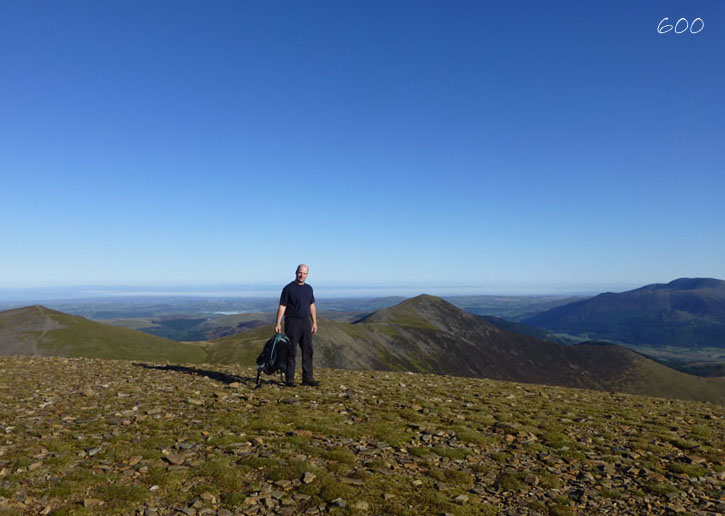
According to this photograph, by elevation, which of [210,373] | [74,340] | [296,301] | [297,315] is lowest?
[74,340]

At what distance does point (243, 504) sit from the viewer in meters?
8.16

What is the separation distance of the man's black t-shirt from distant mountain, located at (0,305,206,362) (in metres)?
127

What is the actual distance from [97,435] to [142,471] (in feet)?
12.1

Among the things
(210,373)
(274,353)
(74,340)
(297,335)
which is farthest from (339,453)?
(74,340)

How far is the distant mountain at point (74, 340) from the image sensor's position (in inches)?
5113

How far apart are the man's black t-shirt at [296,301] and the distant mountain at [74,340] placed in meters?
127

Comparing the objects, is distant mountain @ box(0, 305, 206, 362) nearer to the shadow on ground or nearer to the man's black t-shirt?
the shadow on ground

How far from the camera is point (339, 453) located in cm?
1095

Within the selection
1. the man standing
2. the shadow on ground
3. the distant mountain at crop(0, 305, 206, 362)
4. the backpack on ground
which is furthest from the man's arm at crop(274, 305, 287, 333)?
the distant mountain at crop(0, 305, 206, 362)

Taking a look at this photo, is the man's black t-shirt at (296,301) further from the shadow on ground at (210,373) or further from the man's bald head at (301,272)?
the shadow on ground at (210,373)

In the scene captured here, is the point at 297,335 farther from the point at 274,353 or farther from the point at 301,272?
the point at 301,272

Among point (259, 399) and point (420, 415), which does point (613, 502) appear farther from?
point (259, 399)

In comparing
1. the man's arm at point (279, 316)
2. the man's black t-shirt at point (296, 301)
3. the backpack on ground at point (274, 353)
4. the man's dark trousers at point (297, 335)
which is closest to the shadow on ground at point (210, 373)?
the backpack on ground at point (274, 353)

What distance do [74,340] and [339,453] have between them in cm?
15966
